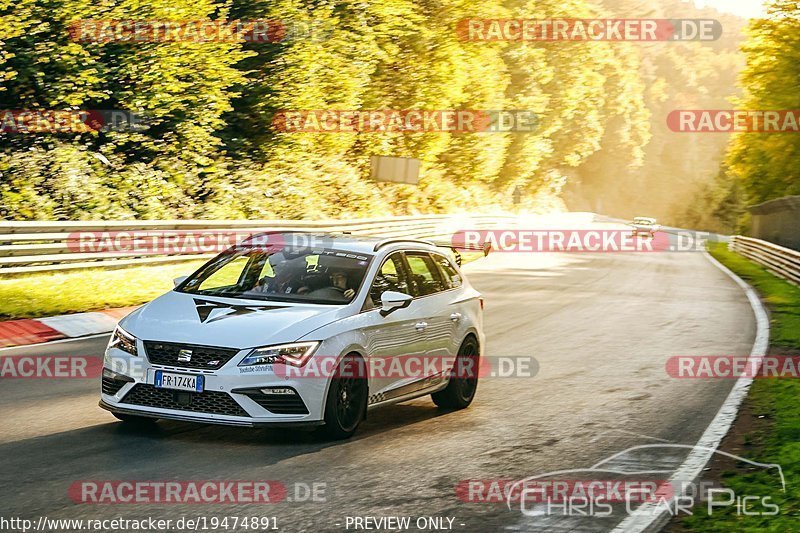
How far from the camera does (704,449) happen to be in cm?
935

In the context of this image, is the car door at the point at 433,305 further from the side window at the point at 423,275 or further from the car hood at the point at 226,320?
the car hood at the point at 226,320

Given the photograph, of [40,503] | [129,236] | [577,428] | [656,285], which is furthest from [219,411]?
[656,285]

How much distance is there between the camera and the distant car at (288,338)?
26.9 ft

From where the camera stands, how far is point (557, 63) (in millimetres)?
69438

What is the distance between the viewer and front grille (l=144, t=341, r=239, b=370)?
322 inches

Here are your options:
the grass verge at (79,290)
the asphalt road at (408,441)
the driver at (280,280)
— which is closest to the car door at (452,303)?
the asphalt road at (408,441)

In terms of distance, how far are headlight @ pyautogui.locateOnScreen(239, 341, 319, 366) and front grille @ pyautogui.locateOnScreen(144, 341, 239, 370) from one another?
0.45ft

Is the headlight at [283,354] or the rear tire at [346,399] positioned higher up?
the headlight at [283,354]

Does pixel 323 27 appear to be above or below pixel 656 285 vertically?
above

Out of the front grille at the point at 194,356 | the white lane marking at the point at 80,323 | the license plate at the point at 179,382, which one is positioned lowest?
the white lane marking at the point at 80,323

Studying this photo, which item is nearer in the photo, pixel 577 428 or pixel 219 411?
pixel 219 411

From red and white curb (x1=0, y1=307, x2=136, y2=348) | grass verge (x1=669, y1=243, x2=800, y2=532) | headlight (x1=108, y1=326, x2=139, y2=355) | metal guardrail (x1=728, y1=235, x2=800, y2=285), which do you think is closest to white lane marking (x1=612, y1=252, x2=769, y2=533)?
grass verge (x1=669, y1=243, x2=800, y2=532)

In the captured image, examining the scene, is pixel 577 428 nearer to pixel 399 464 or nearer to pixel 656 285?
pixel 399 464

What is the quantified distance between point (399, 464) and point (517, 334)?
9033mm
